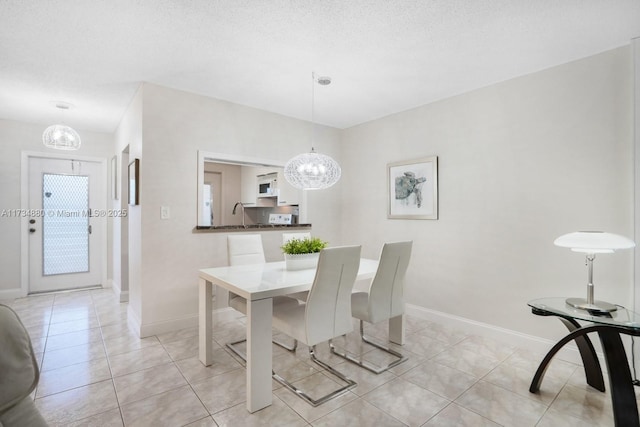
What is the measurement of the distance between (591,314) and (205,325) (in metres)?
2.59

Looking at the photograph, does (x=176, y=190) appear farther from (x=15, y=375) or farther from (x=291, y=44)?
Answer: (x=15, y=375)

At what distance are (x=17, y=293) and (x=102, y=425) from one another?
3805 mm

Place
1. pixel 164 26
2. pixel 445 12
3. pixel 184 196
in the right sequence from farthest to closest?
pixel 184 196 → pixel 164 26 → pixel 445 12

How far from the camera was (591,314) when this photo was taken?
1915mm

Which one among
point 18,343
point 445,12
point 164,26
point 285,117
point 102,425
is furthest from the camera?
point 285,117

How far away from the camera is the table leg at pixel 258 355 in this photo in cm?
190

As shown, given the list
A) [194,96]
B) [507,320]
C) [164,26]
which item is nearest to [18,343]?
[164,26]

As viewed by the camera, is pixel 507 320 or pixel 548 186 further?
pixel 507 320

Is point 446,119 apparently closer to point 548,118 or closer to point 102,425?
point 548,118

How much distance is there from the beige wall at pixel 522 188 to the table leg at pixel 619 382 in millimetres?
785

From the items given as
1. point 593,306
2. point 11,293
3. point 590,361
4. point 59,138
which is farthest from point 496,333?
point 11,293

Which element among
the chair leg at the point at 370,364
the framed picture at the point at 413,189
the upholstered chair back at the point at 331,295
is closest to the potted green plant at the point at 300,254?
the upholstered chair back at the point at 331,295

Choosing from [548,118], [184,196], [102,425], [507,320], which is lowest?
[102,425]

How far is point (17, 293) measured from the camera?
168 inches
